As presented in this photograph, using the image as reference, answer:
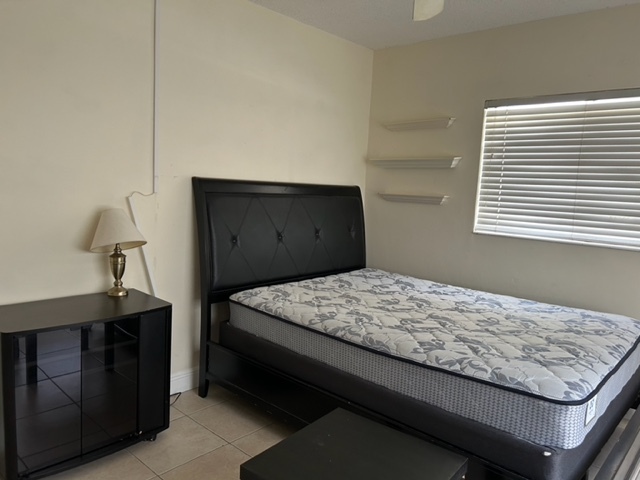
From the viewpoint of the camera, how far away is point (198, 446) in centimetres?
218

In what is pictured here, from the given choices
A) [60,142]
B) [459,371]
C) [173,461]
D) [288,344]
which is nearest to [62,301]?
[60,142]

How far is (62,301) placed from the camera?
6.90 ft

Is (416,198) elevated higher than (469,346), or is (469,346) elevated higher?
(416,198)

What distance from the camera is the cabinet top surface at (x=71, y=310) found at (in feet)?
5.88

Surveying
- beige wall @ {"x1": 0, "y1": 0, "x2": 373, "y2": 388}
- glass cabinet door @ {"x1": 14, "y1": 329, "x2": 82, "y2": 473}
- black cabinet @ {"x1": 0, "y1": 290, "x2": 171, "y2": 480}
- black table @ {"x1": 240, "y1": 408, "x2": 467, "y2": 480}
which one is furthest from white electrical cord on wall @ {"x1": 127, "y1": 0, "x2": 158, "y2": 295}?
black table @ {"x1": 240, "y1": 408, "x2": 467, "y2": 480}

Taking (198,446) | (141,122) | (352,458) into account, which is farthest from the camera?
(141,122)

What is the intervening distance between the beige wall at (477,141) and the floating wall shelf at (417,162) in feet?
0.19

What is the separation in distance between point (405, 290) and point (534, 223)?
36.8 inches

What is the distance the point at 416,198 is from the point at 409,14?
125 centimetres

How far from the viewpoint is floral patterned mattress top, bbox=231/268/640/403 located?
1.61 m

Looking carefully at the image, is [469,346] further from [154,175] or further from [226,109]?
[226,109]

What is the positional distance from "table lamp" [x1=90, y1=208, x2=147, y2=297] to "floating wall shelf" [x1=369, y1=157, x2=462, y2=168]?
2003mm

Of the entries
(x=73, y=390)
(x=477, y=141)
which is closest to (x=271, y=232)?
(x=73, y=390)

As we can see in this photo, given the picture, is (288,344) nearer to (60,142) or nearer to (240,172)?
(240,172)
